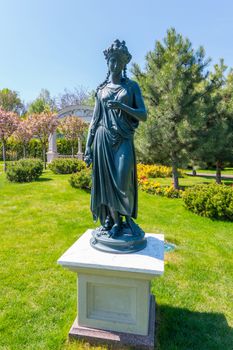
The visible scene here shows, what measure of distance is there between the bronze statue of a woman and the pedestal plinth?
0.19m

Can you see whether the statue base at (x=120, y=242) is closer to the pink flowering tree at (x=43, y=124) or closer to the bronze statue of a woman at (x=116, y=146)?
the bronze statue of a woman at (x=116, y=146)

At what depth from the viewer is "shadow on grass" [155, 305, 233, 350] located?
7.89ft

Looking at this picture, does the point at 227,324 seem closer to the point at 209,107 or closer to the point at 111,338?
the point at 111,338

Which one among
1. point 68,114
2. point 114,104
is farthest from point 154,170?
point 114,104

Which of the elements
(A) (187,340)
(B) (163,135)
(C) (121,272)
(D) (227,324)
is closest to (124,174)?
(C) (121,272)

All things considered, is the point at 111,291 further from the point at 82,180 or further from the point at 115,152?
the point at 82,180

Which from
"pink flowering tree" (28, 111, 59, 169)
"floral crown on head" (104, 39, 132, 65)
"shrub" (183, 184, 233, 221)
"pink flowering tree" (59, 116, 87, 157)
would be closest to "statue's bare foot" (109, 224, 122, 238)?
"floral crown on head" (104, 39, 132, 65)

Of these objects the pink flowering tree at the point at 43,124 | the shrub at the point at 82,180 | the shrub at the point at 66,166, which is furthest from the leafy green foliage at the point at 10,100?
the shrub at the point at 82,180

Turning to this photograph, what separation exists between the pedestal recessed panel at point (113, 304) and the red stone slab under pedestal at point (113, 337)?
0.13 ft

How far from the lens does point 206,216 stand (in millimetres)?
6363

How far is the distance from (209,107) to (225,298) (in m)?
7.27

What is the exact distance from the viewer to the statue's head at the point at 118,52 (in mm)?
2248

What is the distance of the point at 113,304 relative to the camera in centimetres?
236

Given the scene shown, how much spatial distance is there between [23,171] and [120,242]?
29.2 ft
